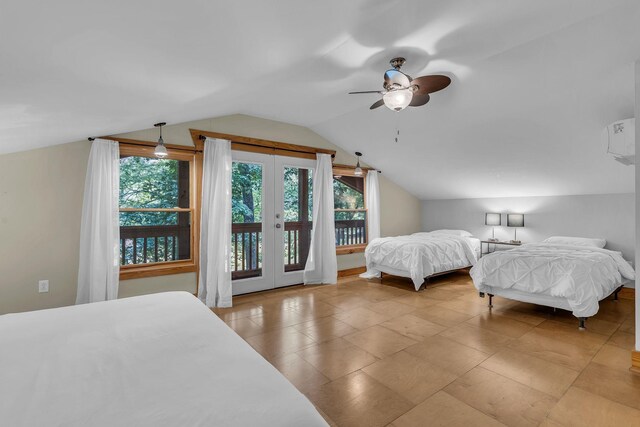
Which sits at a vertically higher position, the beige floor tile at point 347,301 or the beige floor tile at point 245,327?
the beige floor tile at point 347,301

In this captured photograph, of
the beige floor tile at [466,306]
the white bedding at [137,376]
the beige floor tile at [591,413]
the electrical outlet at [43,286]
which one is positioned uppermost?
the white bedding at [137,376]

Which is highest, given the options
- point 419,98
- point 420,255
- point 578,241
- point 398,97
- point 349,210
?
point 419,98

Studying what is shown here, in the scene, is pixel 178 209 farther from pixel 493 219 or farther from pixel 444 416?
pixel 493 219

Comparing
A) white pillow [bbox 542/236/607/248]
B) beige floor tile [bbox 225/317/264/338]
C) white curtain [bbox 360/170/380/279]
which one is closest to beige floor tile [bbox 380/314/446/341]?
beige floor tile [bbox 225/317/264/338]

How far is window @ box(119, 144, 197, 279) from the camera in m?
3.56

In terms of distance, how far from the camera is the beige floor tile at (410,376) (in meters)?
2.01

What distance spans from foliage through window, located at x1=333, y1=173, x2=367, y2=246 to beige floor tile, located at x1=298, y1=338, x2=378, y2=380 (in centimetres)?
304

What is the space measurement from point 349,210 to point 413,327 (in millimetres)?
2964

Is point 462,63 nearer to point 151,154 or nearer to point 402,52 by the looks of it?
point 402,52

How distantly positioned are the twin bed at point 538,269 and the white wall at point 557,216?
0.90 ft

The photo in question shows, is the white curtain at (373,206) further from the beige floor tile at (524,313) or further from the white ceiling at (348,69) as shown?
the beige floor tile at (524,313)

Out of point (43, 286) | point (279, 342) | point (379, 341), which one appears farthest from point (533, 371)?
point (43, 286)

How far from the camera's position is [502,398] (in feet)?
6.31

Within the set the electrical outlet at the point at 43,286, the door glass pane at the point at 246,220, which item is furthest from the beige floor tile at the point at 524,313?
the electrical outlet at the point at 43,286
